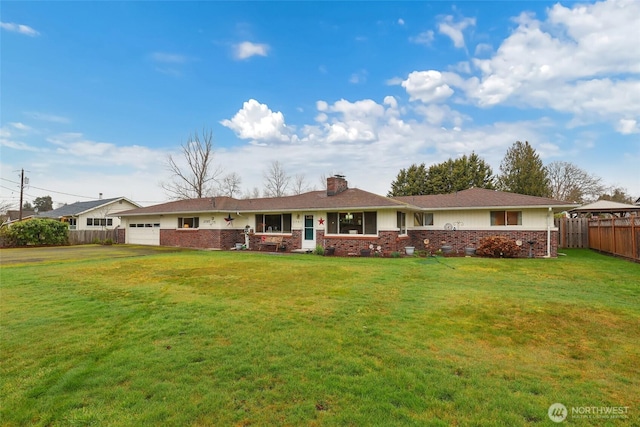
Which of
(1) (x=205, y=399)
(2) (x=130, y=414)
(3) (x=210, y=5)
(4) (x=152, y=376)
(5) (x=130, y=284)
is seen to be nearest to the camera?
(2) (x=130, y=414)

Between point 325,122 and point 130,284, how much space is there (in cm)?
1704

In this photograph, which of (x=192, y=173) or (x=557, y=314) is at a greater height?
(x=192, y=173)

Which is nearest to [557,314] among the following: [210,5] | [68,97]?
[210,5]

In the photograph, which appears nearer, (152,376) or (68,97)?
(152,376)

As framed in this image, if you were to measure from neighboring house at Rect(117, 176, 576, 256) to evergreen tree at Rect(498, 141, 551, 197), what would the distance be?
17.2 m

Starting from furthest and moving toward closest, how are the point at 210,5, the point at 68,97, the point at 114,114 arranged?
the point at 114,114 → the point at 68,97 → the point at 210,5

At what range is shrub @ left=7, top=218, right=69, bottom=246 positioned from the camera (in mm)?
21266

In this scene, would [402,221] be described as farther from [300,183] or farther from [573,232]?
[300,183]

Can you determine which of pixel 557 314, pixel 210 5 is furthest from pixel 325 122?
pixel 557 314

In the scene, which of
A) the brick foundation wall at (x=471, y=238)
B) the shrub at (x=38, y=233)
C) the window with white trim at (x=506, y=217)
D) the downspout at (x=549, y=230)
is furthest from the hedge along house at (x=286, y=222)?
the downspout at (x=549, y=230)

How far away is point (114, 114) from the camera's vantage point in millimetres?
18500

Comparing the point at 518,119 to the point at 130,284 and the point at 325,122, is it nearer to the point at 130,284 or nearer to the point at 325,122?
the point at 325,122

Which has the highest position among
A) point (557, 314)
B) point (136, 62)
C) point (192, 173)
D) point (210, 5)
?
point (210, 5)

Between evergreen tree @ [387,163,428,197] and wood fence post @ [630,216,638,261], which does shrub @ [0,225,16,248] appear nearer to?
evergreen tree @ [387,163,428,197]
